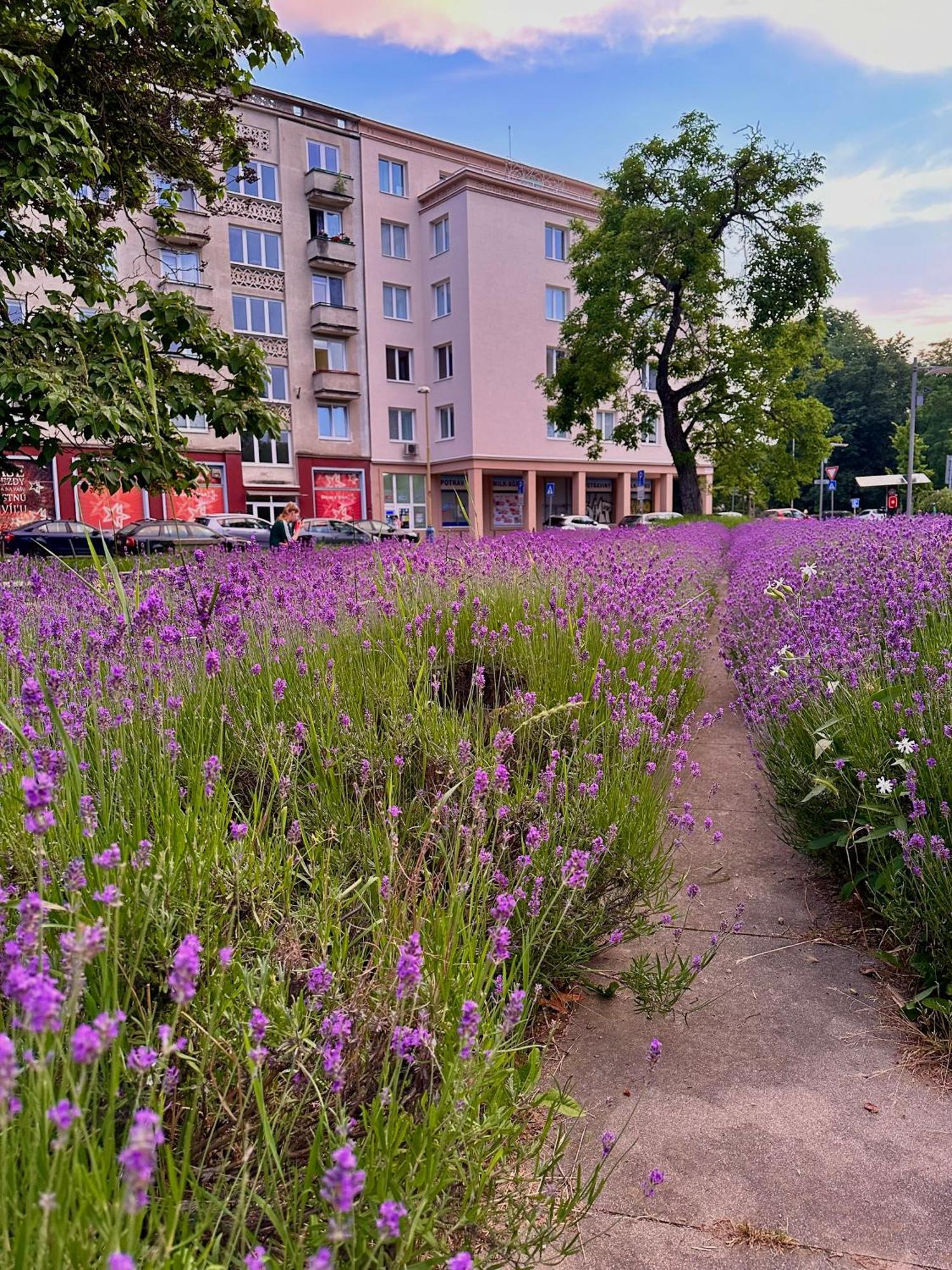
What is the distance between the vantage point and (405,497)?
37594mm

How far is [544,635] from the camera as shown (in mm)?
3936

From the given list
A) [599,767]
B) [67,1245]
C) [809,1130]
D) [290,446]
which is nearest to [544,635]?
[599,767]

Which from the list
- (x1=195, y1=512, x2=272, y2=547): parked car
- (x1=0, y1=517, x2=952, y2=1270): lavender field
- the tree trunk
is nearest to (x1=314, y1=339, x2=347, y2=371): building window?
(x1=195, y1=512, x2=272, y2=547): parked car

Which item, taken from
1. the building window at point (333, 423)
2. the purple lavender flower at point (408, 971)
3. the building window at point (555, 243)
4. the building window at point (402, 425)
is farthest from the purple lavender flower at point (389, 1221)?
the building window at point (555, 243)

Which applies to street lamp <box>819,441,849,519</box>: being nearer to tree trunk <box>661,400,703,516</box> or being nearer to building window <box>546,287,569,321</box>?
tree trunk <box>661,400,703,516</box>

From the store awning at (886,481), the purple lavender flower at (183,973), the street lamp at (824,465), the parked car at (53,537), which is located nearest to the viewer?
the purple lavender flower at (183,973)

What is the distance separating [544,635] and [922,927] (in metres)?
2.03

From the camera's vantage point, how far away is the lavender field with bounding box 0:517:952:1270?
1.12 metres

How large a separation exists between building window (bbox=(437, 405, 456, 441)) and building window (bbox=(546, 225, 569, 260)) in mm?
8879

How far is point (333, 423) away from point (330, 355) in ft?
9.58

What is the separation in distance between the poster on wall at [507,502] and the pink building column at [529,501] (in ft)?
0.71

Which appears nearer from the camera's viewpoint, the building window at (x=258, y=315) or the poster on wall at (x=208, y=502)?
the poster on wall at (x=208, y=502)

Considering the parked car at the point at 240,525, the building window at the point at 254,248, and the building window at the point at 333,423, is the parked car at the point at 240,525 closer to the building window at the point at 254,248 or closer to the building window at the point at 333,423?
the building window at the point at 333,423

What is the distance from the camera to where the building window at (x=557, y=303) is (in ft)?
126
